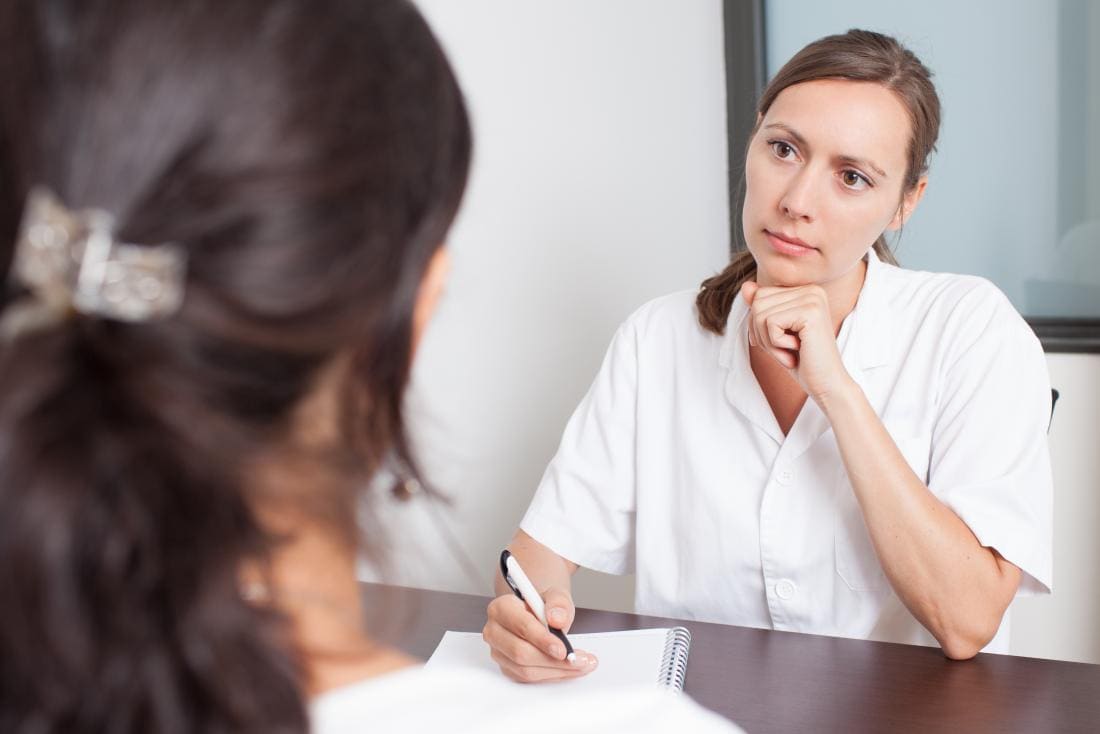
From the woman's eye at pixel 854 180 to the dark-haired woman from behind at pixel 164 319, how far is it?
1.16 meters

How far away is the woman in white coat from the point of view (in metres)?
1.44

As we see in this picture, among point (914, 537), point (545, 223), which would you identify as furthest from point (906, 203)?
point (545, 223)

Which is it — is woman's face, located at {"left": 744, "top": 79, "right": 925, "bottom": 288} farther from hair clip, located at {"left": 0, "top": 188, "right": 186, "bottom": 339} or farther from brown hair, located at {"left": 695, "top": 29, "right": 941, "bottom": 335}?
hair clip, located at {"left": 0, "top": 188, "right": 186, "bottom": 339}

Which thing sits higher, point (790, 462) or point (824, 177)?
point (824, 177)

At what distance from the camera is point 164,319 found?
52cm

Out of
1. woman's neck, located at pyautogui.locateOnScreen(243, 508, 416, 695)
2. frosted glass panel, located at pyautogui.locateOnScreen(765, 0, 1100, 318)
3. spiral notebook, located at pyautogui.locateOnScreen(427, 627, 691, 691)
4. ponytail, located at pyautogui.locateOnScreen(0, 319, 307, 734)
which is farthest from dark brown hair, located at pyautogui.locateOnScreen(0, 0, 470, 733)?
frosted glass panel, located at pyautogui.locateOnScreen(765, 0, 1100, 318)

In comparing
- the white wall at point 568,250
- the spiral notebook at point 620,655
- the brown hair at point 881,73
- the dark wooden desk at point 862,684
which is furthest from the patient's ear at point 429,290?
the brown hair at point 881,73

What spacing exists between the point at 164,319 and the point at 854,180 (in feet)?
4.26

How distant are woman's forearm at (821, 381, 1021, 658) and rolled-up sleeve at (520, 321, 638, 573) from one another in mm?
452

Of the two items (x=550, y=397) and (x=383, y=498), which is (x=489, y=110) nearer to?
(x=550, y=397)

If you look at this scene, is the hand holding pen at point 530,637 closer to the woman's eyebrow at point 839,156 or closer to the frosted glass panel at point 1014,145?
the woman's eyebrow at point 839,156

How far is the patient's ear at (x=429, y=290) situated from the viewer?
69cm

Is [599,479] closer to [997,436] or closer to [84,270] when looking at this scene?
[997,436]

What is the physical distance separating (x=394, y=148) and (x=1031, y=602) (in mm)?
2382
